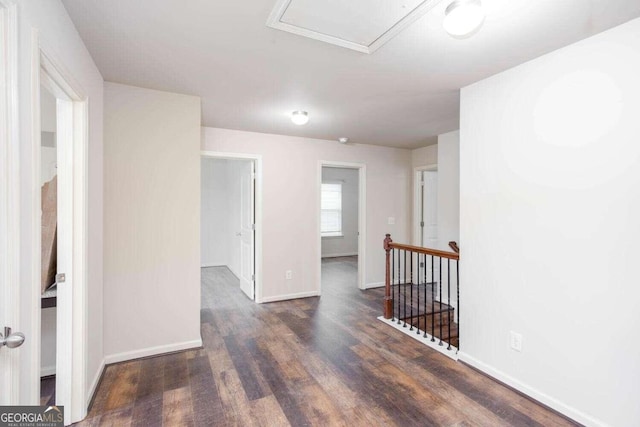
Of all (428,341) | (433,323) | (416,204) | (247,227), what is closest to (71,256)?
(247,227)

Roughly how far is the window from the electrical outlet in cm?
624

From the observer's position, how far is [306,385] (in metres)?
2.33

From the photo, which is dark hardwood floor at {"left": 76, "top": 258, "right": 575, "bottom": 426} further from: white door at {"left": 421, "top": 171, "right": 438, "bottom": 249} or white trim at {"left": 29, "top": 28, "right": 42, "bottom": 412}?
white door at {"left": 421, "top": 171, "right": 438, "bottom": 249}

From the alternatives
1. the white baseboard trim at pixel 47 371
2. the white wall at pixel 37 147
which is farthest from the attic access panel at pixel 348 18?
the white baseboard trim at pixel 47 371

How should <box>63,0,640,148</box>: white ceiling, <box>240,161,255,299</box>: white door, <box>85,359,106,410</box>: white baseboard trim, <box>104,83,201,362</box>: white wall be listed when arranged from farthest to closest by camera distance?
<box>240,161,255,299</box>: white door
<box>104,83,201,362</box>: white wall
<box>85,359,106,410</box>: white baseboard trim
<box>63,0,640,148</box>: white ceiling

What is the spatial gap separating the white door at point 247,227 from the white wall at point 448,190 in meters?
2.75

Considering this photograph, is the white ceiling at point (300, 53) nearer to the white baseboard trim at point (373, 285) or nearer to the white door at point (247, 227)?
the white door at point (247, 227)

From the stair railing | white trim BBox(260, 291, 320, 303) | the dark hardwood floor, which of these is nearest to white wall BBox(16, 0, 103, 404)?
the dark hardwood floor

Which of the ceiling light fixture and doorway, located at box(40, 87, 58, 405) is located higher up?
the ceiling light fixture

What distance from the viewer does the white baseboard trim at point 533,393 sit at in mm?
1904

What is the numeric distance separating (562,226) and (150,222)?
3188 mm

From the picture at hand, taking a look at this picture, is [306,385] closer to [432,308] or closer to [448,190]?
[432,308]

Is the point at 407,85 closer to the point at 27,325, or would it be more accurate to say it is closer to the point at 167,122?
the point at 167,122

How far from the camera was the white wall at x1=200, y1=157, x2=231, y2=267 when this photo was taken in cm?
686
